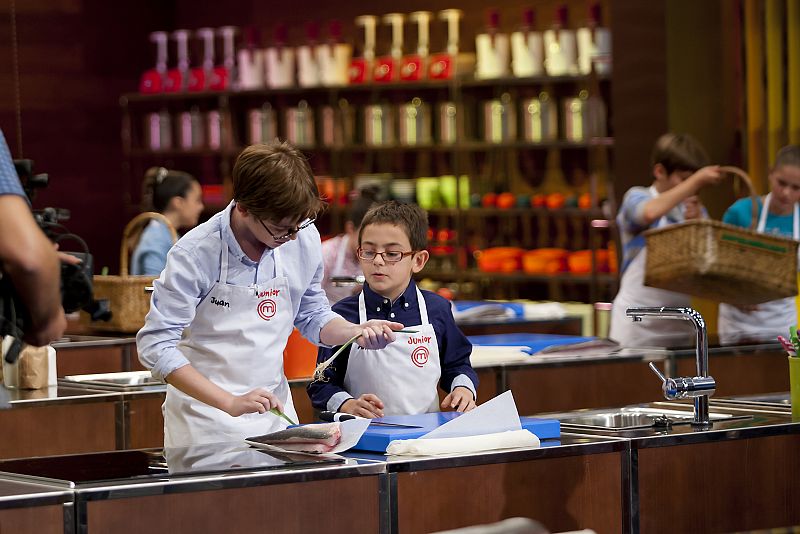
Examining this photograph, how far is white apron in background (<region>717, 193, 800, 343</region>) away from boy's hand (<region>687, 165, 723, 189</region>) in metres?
0.42

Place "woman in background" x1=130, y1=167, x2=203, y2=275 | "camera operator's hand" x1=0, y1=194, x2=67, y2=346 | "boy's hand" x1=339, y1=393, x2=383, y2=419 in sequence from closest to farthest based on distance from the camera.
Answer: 1. "camera operator's hand" x1=0, y1=194, x2=67, y2=346
2. "boy's hand" x1=339, y1=393, x2=383, y2=419
3. "woman in background" x1=130, y1=167, x2=203, y2=275

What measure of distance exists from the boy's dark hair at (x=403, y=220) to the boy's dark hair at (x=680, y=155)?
82.6 inches

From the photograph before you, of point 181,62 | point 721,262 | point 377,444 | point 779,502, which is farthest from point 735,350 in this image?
point 181,62

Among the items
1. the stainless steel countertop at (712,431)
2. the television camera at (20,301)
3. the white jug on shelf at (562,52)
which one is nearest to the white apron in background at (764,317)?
the stainless steel countertop at (712,431)

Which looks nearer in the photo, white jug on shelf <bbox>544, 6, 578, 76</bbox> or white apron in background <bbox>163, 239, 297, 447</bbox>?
white apron in background <bbox>163, 239, 297, 447</bbox>

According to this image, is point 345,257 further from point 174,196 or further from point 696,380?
point 696,380

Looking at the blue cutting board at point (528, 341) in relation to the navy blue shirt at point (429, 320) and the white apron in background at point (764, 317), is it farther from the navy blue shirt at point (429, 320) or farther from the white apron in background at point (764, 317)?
the navy blue shirt at point (429, 320)

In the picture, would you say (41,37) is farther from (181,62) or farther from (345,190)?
(345,190)

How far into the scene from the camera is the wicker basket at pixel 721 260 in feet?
16.1

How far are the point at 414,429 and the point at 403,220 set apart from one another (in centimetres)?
68

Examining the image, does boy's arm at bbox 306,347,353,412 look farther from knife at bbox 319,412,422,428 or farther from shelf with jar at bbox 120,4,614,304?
shelf with jar at bbox 120,4,614,304

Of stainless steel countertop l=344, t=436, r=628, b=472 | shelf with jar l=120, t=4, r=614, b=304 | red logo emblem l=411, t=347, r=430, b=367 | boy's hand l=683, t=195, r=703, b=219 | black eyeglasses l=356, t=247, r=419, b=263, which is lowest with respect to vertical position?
stainless steel countertop l=344, t=436, r=628, b=472

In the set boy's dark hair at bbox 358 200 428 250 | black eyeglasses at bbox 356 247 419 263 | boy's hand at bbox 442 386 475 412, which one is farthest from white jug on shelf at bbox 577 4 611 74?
boy's hand at bbox 442 386 475 412

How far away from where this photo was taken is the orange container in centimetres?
438
